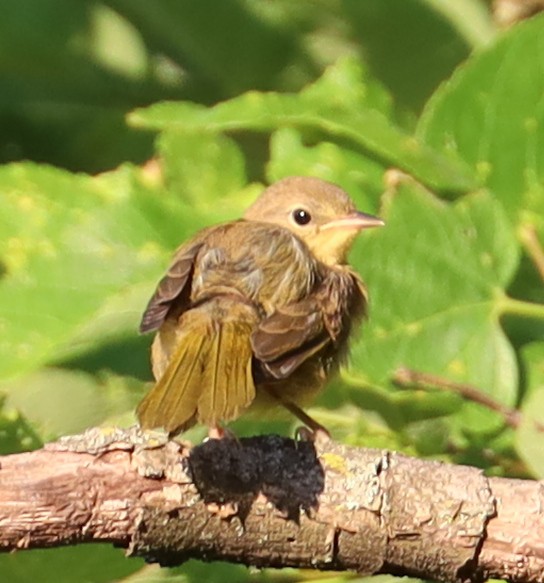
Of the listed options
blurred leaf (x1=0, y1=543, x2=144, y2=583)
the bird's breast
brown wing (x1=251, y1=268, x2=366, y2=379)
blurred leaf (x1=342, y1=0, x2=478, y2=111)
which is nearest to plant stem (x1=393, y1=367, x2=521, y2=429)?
brown wing (x1=251, y1=268, x2=366, y2=379)

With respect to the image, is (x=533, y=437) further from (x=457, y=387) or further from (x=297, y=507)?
(x=297, y=507)

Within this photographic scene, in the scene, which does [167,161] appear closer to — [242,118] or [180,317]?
[242,118]

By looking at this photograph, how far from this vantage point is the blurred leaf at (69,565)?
9.55 ft

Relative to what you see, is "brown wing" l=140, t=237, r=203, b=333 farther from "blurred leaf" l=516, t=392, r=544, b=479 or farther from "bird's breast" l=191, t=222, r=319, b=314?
"blurred leaf" l=516, t=392, r=544, b=479

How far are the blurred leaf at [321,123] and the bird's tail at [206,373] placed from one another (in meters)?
0.52

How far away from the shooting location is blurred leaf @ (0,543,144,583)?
2.91 meters

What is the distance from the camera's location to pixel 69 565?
2928mm

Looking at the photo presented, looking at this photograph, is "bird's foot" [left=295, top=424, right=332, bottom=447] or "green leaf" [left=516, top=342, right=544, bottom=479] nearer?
"bird's foot" [left=295, top=424, right=332, bottom=447]

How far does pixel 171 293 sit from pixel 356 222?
0.65 m

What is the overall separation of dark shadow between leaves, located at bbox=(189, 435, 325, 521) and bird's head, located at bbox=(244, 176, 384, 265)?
864 mm

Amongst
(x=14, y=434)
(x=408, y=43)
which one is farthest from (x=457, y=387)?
(x=408, y=43)

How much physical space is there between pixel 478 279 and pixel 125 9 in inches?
55.2

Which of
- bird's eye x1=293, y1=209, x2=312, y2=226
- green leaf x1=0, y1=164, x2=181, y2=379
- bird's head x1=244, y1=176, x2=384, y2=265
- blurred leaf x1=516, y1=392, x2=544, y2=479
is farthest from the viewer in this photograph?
bird's eye x1=293, y1=209, x2=312, y2=226

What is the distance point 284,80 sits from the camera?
14.0 ft
